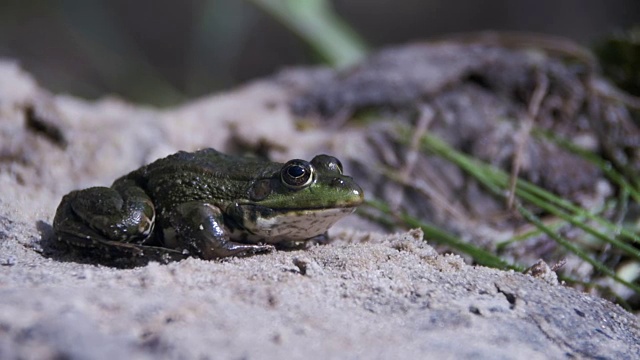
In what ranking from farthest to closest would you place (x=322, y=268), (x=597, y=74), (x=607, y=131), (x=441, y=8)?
(x=441, y=8) < (x=597, y=74) < (x=607, y=131) < (x=322, y=268)

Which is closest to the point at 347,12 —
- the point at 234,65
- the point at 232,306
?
the point at 234,65

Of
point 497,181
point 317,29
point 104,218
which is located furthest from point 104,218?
point 317,29

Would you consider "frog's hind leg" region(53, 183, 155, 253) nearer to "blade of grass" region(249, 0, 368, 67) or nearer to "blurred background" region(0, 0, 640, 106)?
"blade of grass" region(249, 0, 368, 67)

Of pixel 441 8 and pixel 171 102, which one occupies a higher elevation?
pixel 441 8

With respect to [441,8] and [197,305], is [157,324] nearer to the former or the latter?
[197,305]

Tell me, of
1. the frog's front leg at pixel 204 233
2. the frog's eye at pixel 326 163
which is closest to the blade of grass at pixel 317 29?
the frog's eye at pixel 326 163

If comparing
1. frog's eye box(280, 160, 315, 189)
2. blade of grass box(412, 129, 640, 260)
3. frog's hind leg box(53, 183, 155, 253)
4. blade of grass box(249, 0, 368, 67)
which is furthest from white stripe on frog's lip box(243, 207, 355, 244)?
blade of grass box(249, 0, 368, 67)

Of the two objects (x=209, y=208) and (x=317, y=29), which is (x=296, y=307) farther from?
(x=317, y=29)
